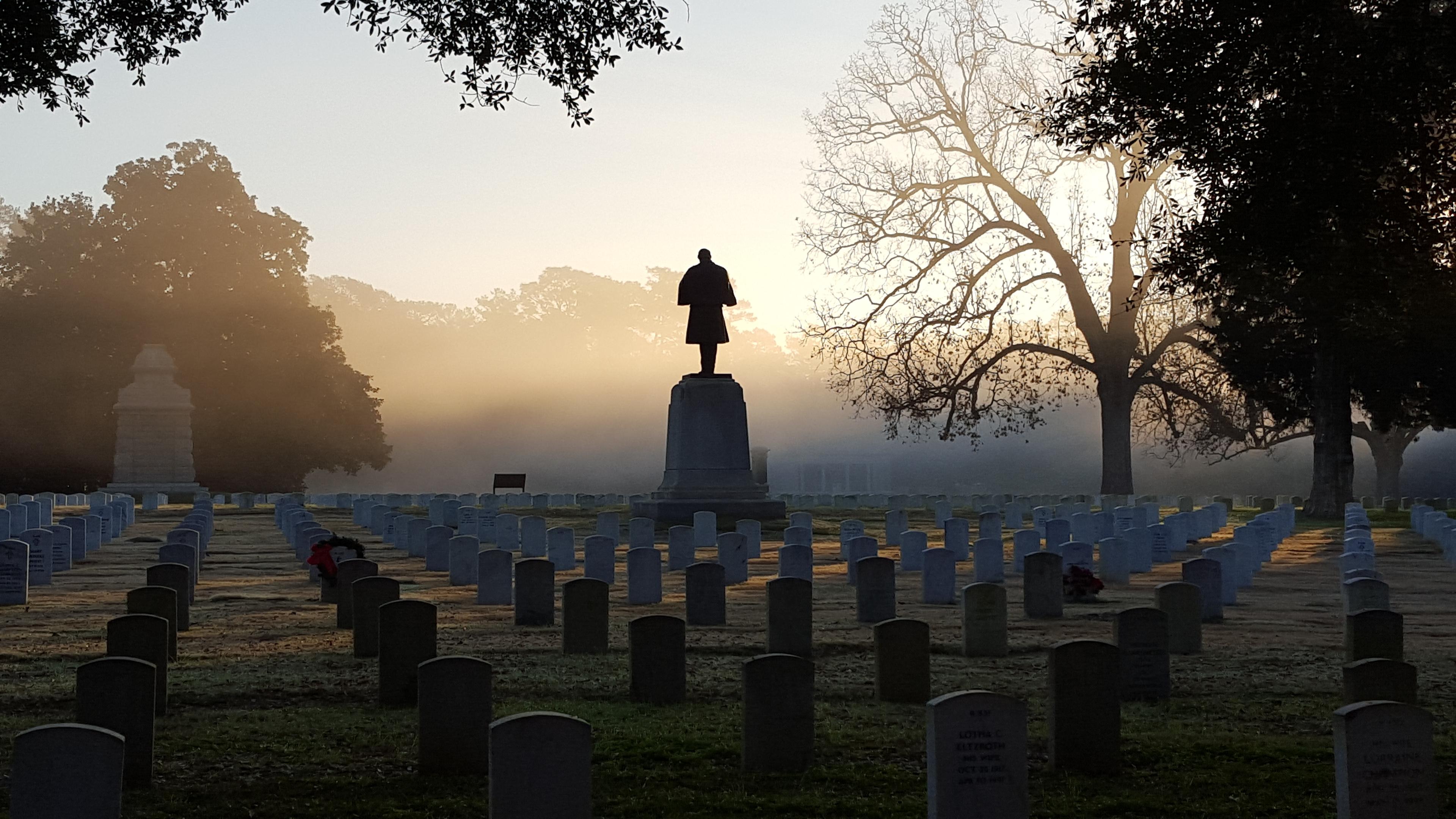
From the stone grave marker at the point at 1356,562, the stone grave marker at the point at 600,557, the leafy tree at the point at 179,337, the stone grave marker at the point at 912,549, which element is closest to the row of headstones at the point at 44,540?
the stone grave marker at the point at 600,557

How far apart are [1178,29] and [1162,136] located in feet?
3.05

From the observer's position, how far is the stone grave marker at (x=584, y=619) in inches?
413

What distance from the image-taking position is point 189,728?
25.0ft

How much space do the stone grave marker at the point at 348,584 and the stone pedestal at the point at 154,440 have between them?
30372mm

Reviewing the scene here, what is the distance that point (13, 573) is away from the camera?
1386cm

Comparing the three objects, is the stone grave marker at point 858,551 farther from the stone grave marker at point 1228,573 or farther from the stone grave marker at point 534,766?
the stone grave marker at point 534,766

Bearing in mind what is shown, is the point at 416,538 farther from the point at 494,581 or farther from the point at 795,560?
the point at 795,560

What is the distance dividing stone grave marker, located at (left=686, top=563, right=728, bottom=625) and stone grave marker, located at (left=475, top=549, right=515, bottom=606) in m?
2.55

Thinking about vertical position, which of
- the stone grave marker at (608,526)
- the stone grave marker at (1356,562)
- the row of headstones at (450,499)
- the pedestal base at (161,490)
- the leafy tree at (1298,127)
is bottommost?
the stone grave marker at (1356,562)

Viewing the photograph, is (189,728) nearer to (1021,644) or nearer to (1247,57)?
(1021,644)

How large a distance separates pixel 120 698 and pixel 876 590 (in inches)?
293

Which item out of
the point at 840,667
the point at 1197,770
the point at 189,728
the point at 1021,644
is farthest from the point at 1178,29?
the point at 189,728

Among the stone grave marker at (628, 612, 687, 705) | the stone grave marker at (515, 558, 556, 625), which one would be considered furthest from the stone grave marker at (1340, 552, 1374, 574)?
the stone grave marker at (628, 612, 687, 705)

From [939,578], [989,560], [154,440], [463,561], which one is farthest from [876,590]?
[154,440]
